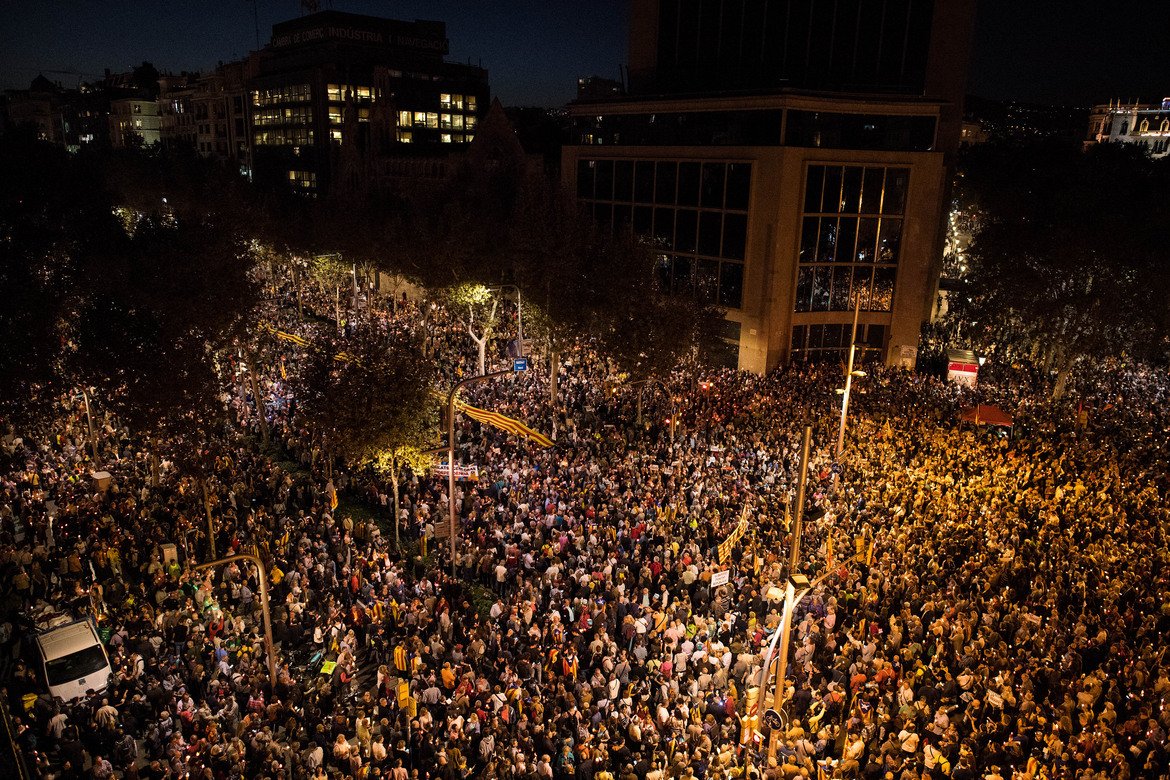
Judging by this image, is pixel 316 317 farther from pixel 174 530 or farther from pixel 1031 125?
pixel 1031 125

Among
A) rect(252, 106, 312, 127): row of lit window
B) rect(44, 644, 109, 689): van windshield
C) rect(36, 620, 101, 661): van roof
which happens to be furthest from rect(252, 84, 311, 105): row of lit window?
rect(44, 644, 109, 689): van windshield

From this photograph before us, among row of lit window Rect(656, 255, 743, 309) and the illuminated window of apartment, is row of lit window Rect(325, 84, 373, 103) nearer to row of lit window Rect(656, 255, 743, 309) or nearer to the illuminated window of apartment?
the illuminated window of apartment

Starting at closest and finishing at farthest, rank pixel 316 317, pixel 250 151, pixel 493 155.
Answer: pixel 316 317 < pixel 493 155 < pixel 250 151

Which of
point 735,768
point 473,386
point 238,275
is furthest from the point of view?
point 473,386

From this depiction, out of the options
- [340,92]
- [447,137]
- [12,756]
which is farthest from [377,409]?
[340,92]

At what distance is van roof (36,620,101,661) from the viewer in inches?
571

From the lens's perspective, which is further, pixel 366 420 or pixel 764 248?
pixel 764 248

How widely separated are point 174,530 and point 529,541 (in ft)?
30.9

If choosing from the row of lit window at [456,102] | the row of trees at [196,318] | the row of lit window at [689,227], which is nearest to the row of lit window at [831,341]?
the row of lit window at [689,227]

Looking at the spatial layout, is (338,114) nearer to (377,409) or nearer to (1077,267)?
(377,409)

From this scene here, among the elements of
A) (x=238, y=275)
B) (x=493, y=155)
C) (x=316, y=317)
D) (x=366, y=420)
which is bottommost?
(x=316, y=317)

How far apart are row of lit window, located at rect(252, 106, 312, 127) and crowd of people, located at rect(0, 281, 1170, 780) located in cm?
7513

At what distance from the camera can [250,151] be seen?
10494 cm

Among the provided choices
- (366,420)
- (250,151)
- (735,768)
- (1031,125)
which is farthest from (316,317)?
(1031,125)
